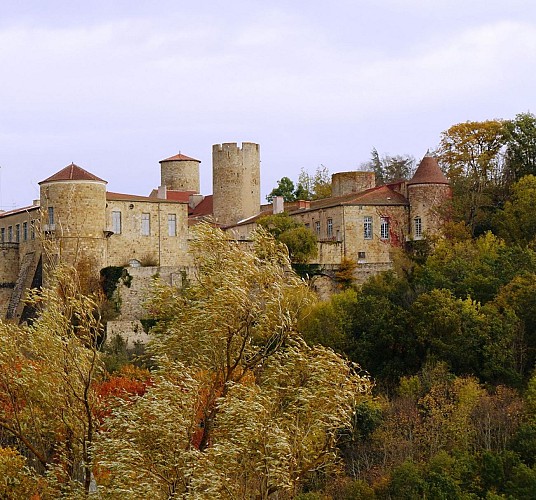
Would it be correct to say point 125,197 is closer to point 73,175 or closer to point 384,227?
point 73,175

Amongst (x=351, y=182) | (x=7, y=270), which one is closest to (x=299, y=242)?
(x=351, y=182)

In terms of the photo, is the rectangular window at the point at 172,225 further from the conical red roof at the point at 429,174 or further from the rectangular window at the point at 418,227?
the conical red roof at the point at 429,174

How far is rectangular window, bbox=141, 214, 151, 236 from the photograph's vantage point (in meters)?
55.2

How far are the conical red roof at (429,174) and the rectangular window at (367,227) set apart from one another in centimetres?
259

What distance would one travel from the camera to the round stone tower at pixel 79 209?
52.4 meters

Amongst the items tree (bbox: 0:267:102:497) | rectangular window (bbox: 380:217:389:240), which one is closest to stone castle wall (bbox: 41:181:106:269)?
rectangular window (bbox: 380:217:389:240)

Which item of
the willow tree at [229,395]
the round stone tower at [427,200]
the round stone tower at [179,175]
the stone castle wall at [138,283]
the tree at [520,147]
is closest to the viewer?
the willow tree at [229,395]

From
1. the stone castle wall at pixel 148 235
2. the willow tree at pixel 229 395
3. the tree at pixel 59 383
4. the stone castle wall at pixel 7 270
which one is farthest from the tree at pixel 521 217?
the tree at pixel 59 383

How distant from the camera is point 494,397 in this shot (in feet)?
128

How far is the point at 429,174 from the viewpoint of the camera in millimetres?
56750

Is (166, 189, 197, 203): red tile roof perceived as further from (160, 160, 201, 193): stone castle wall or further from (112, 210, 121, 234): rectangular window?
(112, 210, 121, 234): rectangular window

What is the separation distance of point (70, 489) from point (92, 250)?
29.7m

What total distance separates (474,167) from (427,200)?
5.83 meters

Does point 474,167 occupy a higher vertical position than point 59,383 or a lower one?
higher
